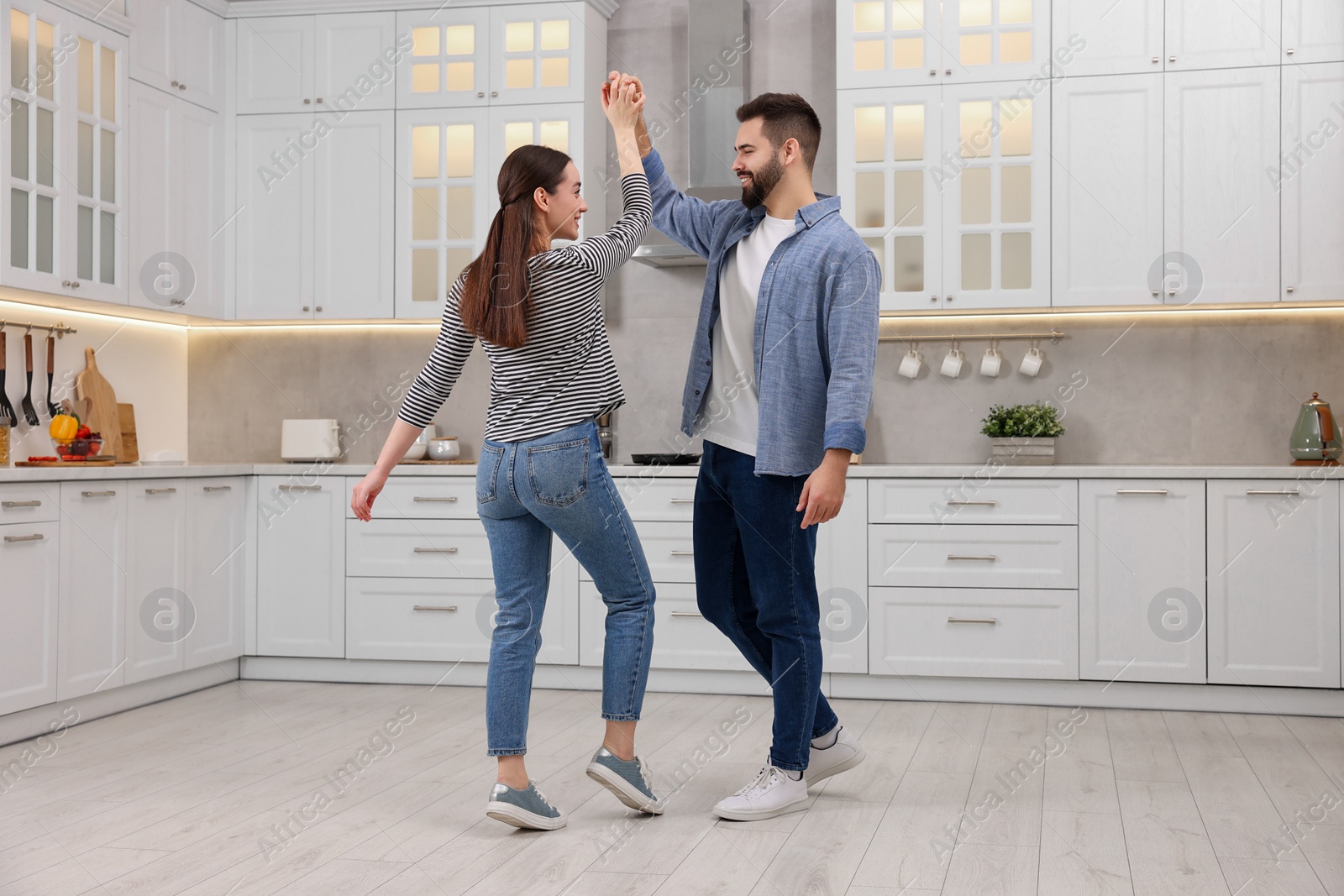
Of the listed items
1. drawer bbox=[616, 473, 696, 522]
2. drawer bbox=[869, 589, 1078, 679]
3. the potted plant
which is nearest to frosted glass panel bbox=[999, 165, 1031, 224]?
the potted plant

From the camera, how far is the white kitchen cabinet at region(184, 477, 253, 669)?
3996 millimetres

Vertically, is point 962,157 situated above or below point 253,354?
above

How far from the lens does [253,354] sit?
193 inches

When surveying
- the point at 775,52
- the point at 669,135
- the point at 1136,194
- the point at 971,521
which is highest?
the point at 775,52

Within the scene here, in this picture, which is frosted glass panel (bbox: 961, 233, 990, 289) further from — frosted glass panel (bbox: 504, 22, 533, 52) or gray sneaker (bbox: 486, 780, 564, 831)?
gray sneaker (bbox: 486, 780, 564, 831)

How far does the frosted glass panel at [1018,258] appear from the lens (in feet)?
13.3

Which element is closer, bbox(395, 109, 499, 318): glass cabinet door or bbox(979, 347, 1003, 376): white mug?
bbox(979, 347, 1003, 376): white mug

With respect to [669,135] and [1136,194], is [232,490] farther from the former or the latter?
[1136,194]

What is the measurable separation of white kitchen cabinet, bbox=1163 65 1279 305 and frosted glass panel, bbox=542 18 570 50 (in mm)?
2090

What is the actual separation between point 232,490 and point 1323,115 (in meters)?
3.86

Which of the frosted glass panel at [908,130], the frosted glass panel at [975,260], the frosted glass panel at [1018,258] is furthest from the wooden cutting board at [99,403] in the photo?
the frosted glass panel at [1018,258]

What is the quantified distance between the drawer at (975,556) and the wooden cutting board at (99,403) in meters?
2.68

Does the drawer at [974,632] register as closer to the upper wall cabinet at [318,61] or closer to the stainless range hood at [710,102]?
the stainless range hood at [710,102]

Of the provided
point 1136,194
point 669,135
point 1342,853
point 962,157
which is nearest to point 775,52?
point 669,135
